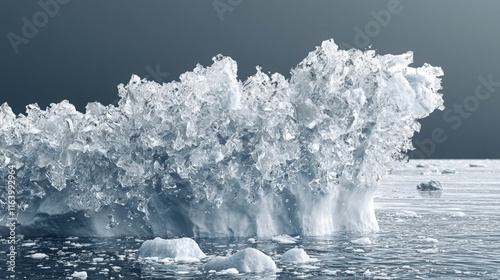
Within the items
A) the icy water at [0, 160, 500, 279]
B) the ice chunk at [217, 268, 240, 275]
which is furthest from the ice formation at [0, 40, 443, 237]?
the ice chunk at [217, 268, 240, 275]

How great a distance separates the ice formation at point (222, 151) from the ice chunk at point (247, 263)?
138 inches

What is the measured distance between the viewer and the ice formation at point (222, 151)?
16.7 metres

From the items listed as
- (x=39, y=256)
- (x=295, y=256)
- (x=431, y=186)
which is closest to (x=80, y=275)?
(x=39, y=256)

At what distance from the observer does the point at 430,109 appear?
18500 millimetres

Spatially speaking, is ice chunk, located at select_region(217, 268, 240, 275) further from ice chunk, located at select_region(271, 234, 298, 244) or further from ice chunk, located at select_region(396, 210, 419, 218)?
ice chunk, located at select_region(396, 210, 419, 218)

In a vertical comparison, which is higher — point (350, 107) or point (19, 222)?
point (350, 107)

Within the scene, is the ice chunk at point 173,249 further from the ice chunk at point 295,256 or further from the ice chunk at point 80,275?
the ice chunk at point 80,275

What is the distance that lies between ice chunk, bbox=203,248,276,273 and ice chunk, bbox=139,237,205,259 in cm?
126

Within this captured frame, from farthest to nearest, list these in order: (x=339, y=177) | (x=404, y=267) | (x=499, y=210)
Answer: (x=499, y=210), (x=339, y=177), (x=404, y=267)

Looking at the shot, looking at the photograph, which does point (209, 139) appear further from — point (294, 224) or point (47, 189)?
point (47, 189)

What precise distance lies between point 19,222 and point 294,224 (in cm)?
655

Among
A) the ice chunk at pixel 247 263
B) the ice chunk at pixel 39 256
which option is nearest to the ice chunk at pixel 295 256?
the ice chunk at pixel 247 263

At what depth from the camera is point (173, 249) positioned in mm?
14547

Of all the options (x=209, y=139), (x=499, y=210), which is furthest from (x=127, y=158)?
(x=499, y=210)
